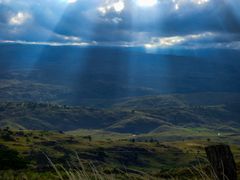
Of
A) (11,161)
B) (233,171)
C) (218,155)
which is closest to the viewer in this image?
(218,155)

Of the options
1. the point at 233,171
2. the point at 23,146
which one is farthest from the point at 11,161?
the point at 23,146

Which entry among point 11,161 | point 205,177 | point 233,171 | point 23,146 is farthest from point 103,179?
point 23,146

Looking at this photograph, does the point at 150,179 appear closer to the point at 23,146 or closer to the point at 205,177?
the point at 205,177

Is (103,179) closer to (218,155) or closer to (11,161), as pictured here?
(218,155)

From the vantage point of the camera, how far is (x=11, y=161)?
49188 millimetres

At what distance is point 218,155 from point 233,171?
932 millimetres

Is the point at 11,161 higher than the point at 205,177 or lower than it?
lower

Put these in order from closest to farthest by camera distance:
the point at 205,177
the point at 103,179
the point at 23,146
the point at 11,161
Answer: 1. the point at 103,179
2. the point at 205,177
3. the point at 11,161
4. the point at 23,146

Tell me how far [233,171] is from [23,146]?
18850cm

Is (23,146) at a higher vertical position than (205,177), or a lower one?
lower

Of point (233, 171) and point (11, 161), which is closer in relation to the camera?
point (233, 171)

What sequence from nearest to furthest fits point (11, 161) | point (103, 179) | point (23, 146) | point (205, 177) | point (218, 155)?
point (103, 179), point (205, 177), point (218, 155), point (11, 161), point (23, 146)

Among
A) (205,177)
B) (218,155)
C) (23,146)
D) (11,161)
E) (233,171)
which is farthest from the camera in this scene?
(23,146)

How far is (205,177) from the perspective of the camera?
632 cm
